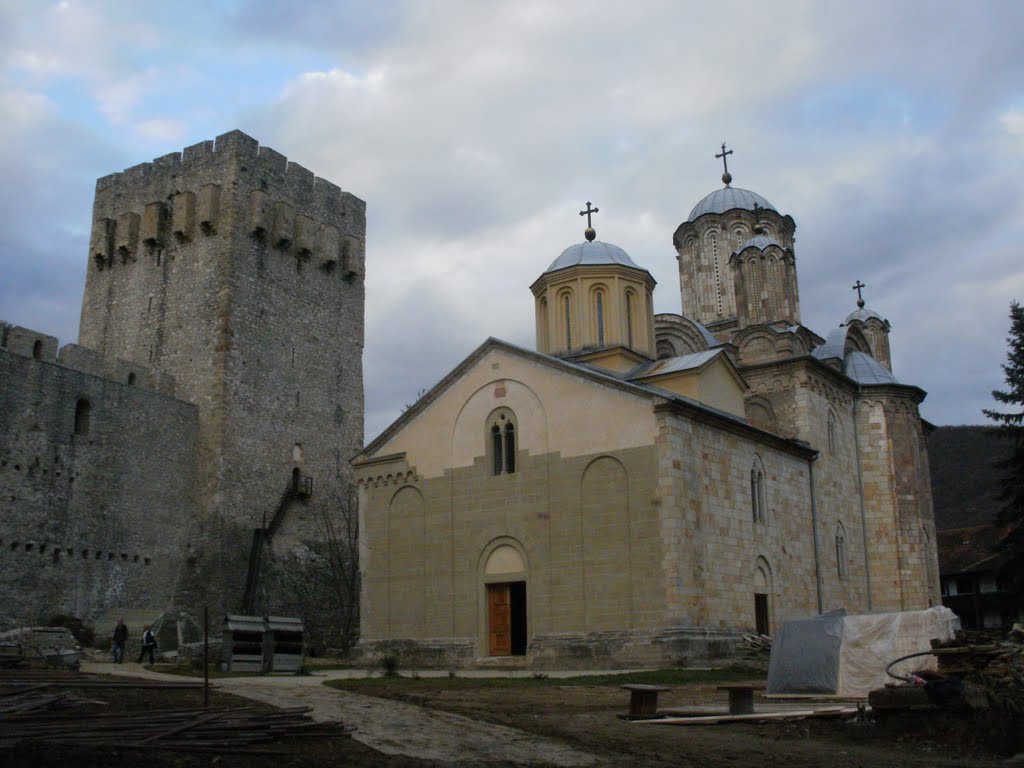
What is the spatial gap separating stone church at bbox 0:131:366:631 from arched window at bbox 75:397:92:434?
55 mm

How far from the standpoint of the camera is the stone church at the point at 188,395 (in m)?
25.9

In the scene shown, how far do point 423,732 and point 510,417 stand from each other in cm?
Answer: 1365

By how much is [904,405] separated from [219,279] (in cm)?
2087

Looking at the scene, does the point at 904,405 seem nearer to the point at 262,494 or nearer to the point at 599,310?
the point at 599,310

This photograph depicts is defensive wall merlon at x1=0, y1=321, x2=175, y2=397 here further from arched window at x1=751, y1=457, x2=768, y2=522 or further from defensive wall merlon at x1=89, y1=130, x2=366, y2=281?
arched window at x1=751, y1=457, x2=768, y2=522

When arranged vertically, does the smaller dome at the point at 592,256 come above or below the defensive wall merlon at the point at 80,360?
above

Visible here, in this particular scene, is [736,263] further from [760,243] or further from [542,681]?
[542,681]

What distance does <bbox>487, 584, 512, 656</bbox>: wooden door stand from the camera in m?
22.7

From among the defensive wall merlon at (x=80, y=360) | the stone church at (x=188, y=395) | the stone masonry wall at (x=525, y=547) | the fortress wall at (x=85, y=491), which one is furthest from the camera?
the defensive wall merlon at (x=80, y=360)

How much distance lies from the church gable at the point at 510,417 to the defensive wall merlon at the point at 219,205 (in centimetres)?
1125

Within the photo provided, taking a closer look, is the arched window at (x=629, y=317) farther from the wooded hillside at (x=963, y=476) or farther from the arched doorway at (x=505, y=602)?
the wooded hillside at (x=963, y=476)

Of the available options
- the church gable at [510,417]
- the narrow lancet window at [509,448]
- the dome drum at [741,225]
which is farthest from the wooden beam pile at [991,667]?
the dome drum at [741,225]

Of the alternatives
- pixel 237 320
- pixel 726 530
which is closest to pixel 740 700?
pixel 726 530

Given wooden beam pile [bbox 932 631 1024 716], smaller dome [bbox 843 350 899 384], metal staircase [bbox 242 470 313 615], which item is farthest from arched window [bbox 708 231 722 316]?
wooden beam pile [bbox 932 631 1024 716]
